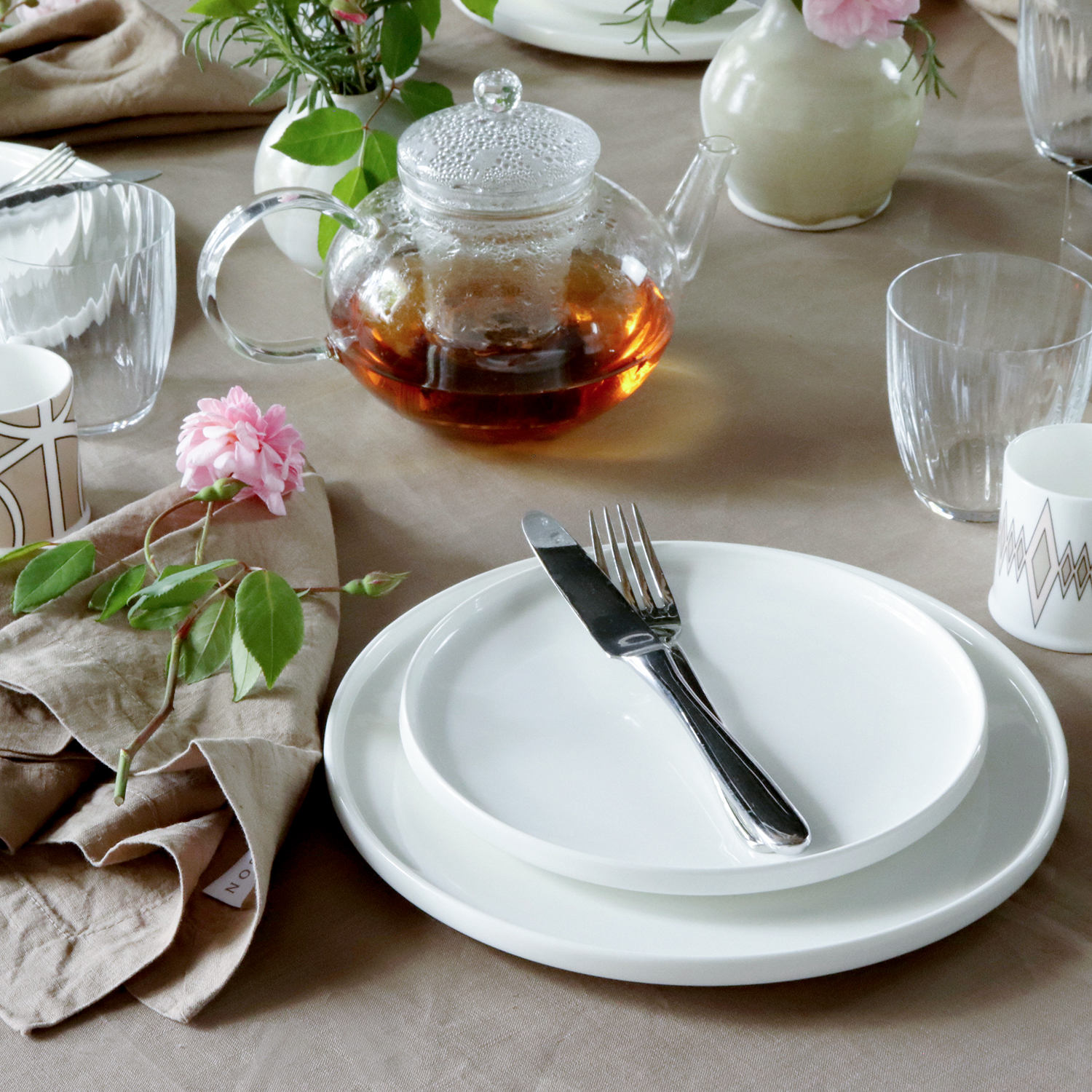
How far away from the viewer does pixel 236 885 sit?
43 cm

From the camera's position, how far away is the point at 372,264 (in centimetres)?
64

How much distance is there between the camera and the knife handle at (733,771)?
0.40 metres

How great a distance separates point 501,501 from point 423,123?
19 centimetres

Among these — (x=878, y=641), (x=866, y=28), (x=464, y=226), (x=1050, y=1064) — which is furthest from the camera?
(x=866, y=28)

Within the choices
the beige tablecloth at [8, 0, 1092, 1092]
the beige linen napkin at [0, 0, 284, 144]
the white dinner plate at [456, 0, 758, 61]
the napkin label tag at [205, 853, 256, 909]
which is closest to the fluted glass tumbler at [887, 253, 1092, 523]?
the beige tablecloth at [8, 0, 1092, 1092]

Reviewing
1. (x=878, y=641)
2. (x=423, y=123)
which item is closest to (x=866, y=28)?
(x=423, y=123)

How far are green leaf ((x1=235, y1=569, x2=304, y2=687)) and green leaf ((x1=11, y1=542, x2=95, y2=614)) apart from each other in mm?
77

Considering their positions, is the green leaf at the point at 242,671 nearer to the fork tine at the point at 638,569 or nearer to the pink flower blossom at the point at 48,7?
the fork tine at the point at 638,569

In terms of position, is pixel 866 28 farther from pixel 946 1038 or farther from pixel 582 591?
pixel 946 1038

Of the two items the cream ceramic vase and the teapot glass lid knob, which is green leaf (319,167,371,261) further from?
the cream ceramic vase

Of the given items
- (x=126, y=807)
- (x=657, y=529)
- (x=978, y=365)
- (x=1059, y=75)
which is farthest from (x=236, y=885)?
(x=1059, y=75)

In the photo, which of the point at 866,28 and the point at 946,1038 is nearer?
the point at 946,1038

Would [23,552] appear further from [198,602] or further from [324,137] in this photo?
[324,137]

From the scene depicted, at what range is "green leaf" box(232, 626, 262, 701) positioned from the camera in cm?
48
